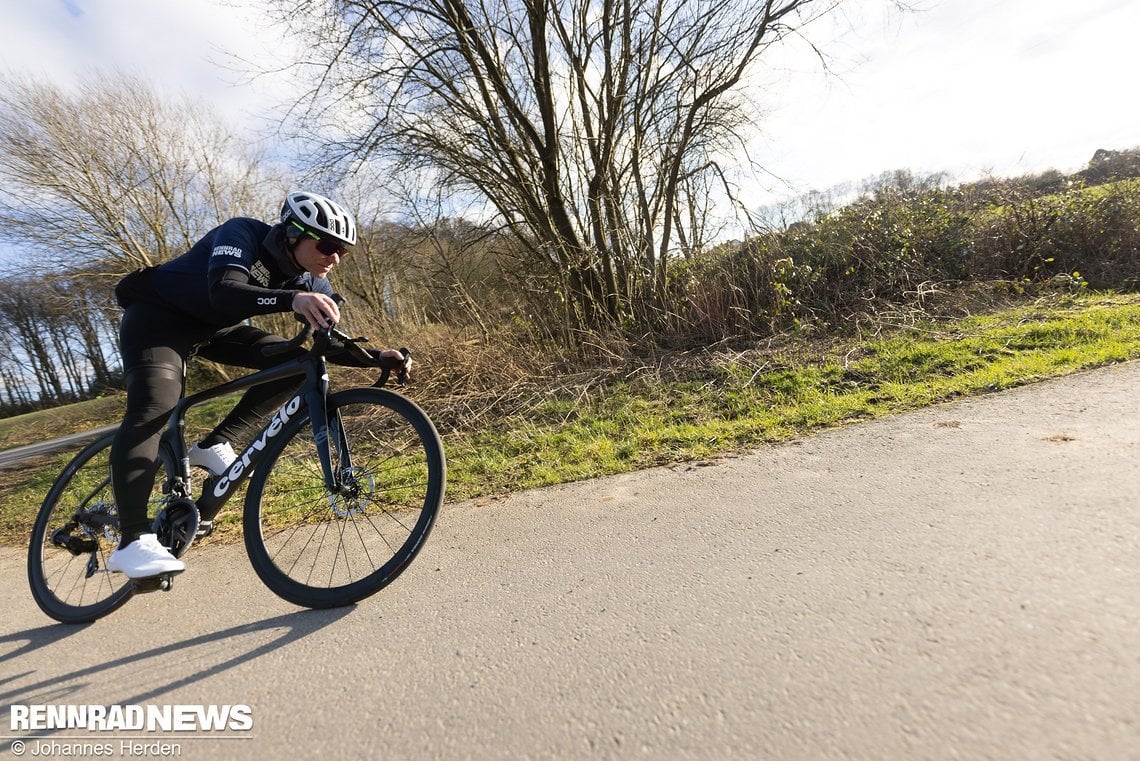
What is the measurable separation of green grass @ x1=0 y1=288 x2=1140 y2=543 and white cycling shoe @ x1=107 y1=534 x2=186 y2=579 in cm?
145

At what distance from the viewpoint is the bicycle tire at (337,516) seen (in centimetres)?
213

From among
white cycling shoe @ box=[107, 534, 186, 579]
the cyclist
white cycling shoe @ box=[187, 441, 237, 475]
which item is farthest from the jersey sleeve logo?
white cycling shoe @ box=[107, 534, 186, 579]

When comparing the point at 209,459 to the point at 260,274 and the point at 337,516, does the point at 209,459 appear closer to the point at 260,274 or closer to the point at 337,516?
the point at 337,516

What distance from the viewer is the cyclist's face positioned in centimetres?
253

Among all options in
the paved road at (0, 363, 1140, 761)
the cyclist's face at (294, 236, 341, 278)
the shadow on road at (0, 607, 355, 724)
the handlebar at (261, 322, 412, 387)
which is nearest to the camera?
the paved road at (0, 363, 1140, 761)

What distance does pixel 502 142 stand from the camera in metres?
7.14

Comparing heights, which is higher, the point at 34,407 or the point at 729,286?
the point at 34,407

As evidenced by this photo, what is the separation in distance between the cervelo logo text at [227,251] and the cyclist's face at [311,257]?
0.30 meters

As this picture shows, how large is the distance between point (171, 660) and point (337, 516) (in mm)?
767

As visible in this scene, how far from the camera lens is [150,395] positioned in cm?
234

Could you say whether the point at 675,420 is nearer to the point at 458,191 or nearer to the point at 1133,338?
the point at 1133,338

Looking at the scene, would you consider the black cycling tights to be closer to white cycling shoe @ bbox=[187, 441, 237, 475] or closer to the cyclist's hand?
white cycling shoe @ bbox=[187, 441, 237, 475]

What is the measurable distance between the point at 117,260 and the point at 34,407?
31635 millimetres

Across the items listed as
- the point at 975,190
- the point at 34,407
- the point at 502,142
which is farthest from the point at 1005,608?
the point at 34,407
